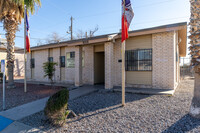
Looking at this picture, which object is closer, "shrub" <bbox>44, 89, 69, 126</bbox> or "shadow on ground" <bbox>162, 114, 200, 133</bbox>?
"shadow on ground" <bbox>162, 114, 200, 133</bbox>

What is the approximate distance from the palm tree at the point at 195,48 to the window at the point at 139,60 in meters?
3.72

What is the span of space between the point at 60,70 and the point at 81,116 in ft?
28.6

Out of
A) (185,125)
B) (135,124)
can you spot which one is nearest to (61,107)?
(135,124)

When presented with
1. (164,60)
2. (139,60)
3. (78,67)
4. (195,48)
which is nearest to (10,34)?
(78,67)

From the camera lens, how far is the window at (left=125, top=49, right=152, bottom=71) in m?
8.06

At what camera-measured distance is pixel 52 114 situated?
3.70 m

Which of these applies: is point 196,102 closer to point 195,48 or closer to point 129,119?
point 195,48

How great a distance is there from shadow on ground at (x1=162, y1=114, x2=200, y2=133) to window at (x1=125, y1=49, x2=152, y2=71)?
4.32 meters

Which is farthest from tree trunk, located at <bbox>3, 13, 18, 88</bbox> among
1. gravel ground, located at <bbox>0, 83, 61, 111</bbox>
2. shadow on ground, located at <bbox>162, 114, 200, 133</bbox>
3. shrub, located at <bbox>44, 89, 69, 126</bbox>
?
shadow on ground, located at <bbox>162, 114, 200, 133</bbox>

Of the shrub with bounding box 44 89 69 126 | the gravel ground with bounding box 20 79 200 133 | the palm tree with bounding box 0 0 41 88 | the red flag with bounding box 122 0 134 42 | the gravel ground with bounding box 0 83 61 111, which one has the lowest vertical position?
the gravel ground with bounding box 0 83 61 111

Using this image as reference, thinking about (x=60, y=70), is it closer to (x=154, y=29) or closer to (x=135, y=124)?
(x=154, y=29)

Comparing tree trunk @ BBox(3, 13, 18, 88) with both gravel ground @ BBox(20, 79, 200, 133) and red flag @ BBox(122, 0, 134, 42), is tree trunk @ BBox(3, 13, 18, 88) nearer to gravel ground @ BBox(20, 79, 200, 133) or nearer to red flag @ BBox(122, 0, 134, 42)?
gravel ground @ BBox(20, 79, 200, 133)

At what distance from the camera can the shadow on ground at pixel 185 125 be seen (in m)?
3.41

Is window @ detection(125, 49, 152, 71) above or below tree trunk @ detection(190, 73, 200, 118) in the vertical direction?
above
